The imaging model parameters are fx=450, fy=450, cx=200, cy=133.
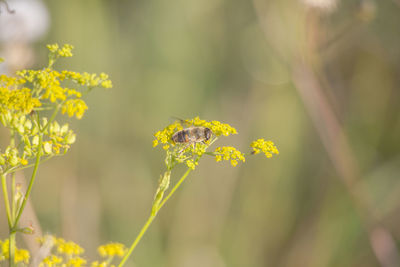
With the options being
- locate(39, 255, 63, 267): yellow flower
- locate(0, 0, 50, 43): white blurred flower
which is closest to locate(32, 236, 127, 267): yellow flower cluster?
locate(39, 255, 63, 267): yellow flower

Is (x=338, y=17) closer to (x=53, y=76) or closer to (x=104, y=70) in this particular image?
(x=104, y=70)

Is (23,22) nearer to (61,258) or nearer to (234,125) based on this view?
(234,125)

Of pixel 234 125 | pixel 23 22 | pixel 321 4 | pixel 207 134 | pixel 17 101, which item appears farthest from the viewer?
pixel 234 125

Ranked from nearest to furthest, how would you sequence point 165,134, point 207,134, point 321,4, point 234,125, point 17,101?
point 17,101, point 165,134, point 207,134, point 321,4, point 234,125

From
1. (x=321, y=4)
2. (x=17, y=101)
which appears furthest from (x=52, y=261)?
(x=321, y=4)

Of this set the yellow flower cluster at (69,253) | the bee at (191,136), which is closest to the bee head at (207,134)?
the bee at (191,136)

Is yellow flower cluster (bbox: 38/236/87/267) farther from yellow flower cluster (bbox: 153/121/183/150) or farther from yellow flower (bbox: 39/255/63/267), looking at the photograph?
yellow flower cluster (bbox: 153/121/183/150)

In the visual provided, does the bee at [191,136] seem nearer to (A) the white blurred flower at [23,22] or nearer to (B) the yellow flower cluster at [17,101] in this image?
(B) the yellow flower cluster at [17,101]

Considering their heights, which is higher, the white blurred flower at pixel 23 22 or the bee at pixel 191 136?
the white blurred flower at pixel 23 22
